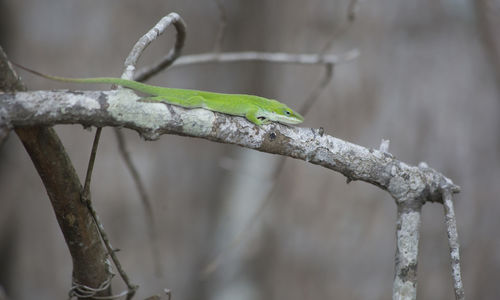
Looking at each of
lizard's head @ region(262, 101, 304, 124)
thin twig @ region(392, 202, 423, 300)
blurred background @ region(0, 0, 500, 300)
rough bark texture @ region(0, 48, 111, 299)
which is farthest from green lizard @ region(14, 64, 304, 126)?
blurred background @ region(0, 0, 500, 300)

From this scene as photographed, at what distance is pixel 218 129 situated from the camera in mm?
1969

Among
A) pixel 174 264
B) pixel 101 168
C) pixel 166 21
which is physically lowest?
pixel 166 21

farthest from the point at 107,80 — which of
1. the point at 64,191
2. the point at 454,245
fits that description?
the point at 454,245

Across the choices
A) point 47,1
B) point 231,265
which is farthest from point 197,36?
point 231,265

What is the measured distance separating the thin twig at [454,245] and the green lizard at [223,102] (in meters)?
0.99

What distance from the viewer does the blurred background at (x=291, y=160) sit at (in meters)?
5.12

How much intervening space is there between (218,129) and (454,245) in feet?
4.14

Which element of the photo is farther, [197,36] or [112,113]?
[197,36]

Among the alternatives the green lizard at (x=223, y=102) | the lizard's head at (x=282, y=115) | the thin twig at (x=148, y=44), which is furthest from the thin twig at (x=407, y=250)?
the thin twig at (x=148, y=44)

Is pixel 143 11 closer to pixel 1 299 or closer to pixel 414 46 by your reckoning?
pixel 414 46

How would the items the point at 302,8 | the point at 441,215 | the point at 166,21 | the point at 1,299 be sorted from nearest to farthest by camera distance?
the point at 1,299 → the point at 166,21 → the point at 441,215 → the point at 302,8

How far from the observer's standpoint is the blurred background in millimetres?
5125

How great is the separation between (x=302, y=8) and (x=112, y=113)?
4.50 meters

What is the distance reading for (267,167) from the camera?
6586 millimetres
